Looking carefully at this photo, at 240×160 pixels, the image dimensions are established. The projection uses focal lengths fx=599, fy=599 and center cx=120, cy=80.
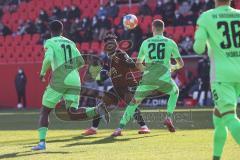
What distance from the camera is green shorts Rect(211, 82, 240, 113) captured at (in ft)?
25.5

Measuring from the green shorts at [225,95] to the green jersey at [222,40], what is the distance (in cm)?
7

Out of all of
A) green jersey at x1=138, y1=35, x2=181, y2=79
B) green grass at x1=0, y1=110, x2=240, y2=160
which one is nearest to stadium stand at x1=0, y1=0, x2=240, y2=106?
Answer: green grass at x1=0, y1=110, x2=240, y2=160

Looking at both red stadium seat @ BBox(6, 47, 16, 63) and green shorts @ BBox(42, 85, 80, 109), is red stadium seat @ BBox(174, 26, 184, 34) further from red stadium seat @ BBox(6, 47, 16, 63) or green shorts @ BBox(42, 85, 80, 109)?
green shorts @ BBox(42, 85, 80, 109)

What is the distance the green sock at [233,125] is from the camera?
7648mm

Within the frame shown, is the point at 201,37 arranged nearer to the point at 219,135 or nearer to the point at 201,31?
the point at 201,31

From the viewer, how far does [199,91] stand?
1031 inches

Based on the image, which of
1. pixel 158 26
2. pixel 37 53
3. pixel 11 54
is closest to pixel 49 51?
pixel 158 26

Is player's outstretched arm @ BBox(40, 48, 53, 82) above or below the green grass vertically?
above

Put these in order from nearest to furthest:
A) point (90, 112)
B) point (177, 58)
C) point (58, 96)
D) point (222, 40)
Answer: point (222, 40)
point (58, 96)
point (177, 58)
point (90, 112)

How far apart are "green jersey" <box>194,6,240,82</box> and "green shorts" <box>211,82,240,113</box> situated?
2.9 inches

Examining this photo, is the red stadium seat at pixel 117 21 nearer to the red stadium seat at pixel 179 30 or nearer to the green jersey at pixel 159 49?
Result: the red stadium seat at pixel 179 30

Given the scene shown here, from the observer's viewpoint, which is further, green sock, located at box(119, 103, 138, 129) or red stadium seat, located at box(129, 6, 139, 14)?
red stadium seat, located at box(129, 6, 139, 14)

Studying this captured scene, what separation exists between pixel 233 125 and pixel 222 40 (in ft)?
3.79

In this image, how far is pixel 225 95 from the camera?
7793mm
